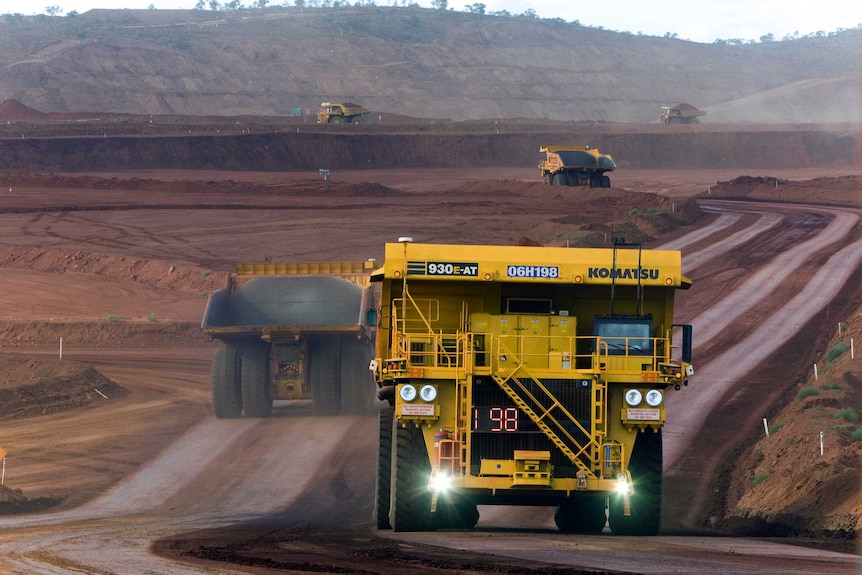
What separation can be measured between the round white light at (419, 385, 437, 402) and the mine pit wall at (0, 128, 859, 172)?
70048 mm

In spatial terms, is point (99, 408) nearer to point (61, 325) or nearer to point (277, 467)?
point (277, 467)

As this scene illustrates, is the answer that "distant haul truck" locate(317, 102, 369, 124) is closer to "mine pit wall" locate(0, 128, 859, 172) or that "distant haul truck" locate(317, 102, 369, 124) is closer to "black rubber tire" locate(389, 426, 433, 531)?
"mine pit wall" locate(0, 128, 859, 172)

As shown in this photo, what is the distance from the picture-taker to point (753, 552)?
537 inches

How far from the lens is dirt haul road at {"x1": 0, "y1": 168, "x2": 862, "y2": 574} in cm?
1266

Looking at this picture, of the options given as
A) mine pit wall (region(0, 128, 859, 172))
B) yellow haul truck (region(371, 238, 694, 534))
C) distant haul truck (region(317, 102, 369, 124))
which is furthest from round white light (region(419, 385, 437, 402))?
distant haul truck (region(317, 102, 369, 124))

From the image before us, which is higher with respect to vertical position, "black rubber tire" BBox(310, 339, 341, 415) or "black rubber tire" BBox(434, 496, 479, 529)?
"black rubber tire" BBox(310, 339, 341, 415)

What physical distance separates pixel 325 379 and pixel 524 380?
12.5 metres

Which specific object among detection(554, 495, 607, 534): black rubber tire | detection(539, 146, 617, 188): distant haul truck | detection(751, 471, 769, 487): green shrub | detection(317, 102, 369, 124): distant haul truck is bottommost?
detection(554, 495, 607, 534): black rubber tire

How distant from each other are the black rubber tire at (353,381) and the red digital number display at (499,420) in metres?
12.2

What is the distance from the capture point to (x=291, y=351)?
88.9 feet

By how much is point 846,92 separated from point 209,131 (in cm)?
10592

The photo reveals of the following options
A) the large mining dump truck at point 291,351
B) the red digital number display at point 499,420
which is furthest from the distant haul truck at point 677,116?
the red digital number display at point 499,420

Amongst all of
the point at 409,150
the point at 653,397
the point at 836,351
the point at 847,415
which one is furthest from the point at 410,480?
the point at 409,150

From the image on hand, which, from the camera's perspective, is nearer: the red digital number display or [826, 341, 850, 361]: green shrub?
the red digital number display
